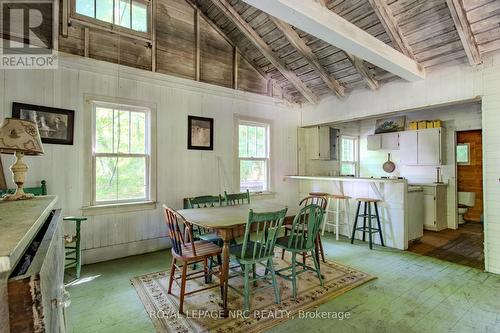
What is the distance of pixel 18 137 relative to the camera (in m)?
1.69

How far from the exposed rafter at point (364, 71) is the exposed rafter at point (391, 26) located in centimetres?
61

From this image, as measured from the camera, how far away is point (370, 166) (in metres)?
7.00

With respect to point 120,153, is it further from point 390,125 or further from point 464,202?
point 464,202

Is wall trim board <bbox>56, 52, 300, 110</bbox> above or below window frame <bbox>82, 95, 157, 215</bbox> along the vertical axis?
above

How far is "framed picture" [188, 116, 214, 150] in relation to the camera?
4352 mm

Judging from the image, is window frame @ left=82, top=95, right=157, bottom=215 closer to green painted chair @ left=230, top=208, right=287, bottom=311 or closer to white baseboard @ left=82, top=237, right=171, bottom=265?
white baseboard @ left=82, top=237, right=171, bottom=265

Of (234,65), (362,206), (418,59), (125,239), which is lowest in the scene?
(125,239)

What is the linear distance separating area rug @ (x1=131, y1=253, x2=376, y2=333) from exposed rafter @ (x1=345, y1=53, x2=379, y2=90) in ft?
9.84

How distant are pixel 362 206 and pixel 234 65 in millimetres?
3480

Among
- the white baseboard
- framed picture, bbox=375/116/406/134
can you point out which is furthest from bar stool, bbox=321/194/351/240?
the white baseboard

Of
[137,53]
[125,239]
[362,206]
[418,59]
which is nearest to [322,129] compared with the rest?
[362,206]

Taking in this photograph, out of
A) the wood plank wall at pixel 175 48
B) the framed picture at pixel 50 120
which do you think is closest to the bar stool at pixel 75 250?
the framed picture at pixel 50 120

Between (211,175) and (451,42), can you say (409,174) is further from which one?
(211,175)

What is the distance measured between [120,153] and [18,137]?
2098mm
